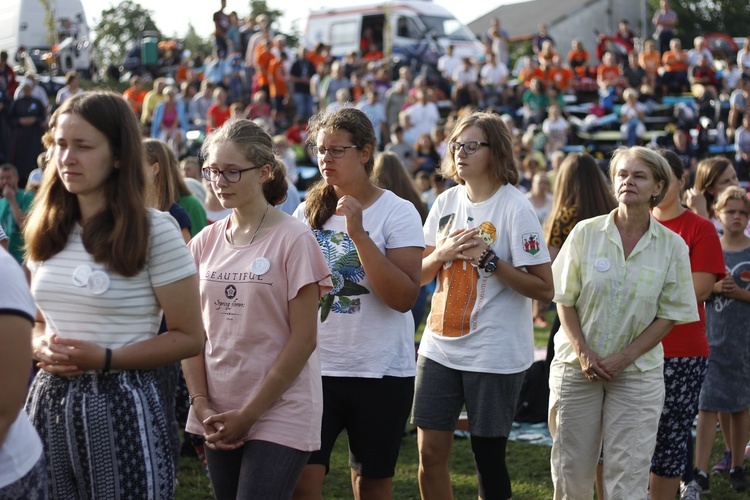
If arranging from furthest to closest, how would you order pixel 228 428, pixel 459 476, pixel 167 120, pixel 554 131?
pixel 554 131 → pixel 167 120 → pixel 459 476 → pixel 228 428

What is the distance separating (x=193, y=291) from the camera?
2.78 metres

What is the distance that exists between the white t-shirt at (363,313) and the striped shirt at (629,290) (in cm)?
89

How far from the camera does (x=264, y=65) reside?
21.8 meters

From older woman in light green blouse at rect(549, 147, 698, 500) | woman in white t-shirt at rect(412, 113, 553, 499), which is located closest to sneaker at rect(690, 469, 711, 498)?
older woman in light green blouse at rect(549, 147, 698, 500)

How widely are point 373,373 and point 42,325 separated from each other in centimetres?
134

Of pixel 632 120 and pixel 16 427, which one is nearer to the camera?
pixel 16 427

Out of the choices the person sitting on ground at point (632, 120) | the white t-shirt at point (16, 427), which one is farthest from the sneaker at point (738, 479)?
the person sitting on ground at point (632, 120)

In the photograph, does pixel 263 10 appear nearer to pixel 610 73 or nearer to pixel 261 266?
pixel 610 73

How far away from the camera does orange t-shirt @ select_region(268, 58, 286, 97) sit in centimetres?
2130

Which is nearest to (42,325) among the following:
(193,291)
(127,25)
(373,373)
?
(193,291)

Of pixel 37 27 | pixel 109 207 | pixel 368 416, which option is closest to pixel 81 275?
pixel 109 207

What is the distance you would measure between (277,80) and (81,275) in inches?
753

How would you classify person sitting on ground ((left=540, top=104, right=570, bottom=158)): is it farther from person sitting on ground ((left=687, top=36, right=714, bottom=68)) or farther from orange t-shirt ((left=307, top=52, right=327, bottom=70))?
orange t-shirt ((left=307, top=52, right=327, bottom=70))

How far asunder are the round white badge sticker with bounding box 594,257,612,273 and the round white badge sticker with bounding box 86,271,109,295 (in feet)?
7.73
